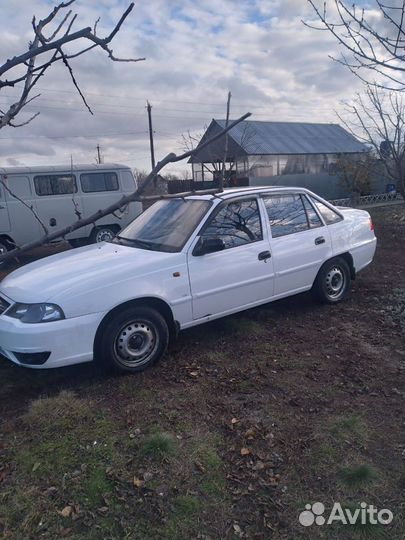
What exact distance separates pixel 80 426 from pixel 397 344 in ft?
10.5

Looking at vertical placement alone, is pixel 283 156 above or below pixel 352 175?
above

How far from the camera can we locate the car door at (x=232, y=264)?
4371 mm

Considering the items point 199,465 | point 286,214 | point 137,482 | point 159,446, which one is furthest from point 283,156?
point 137,482

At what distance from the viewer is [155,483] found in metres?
2.67

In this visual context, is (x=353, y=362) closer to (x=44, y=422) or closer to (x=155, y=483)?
(x=155, y=483)

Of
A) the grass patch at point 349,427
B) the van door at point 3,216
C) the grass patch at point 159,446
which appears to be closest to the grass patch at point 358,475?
the grass patch at point 349,427

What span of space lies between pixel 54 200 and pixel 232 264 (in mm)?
7979

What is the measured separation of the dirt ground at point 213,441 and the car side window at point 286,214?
1.24m

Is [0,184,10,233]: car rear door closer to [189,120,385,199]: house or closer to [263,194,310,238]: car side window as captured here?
[263,194,310,238]: car side window

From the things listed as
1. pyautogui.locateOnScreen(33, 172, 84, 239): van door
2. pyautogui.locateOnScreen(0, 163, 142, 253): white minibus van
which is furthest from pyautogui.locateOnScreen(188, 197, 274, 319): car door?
pyautogui.locateOnScreen(33, 172, 84, 239): van door

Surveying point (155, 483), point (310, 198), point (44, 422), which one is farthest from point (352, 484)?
point (310, 198)

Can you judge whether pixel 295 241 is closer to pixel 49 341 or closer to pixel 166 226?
pixel 166 226

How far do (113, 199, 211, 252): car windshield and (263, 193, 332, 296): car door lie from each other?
36.4 inches

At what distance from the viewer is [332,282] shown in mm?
5672
